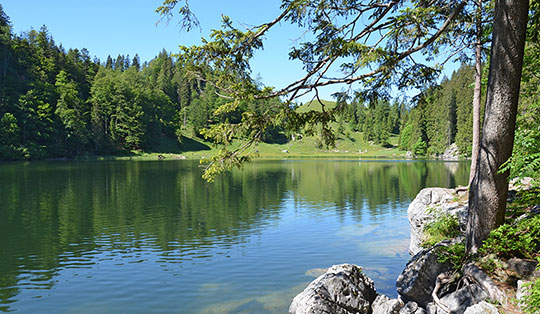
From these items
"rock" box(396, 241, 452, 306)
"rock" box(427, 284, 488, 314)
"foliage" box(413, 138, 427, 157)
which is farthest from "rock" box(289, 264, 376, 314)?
"foliage" box(413, 138, 427, 157)

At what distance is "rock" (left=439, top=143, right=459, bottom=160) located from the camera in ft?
336

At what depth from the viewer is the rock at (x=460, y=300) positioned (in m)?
6.73

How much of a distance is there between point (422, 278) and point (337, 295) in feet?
7.26

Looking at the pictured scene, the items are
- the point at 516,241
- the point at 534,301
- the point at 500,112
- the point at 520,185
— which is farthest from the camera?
the point at 520,185

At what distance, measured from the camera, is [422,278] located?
8.62 m

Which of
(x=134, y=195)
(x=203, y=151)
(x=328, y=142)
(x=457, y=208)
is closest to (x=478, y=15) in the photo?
(x=328, y=142)

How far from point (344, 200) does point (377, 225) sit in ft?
33.7

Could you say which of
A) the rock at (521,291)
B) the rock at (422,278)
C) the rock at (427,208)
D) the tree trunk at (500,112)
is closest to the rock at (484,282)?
the rock at (521,291)

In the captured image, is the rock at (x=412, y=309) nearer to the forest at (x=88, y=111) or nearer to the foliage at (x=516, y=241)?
the foliage at (x=516, y=241)

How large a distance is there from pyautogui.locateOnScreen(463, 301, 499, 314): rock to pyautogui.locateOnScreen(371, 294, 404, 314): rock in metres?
3.04

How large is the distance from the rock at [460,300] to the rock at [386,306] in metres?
1.57

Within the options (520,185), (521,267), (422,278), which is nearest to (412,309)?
(422,278)

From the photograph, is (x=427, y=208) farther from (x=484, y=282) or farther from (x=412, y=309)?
(x=484, y=282)

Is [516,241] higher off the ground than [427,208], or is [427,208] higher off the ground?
[516,241]
